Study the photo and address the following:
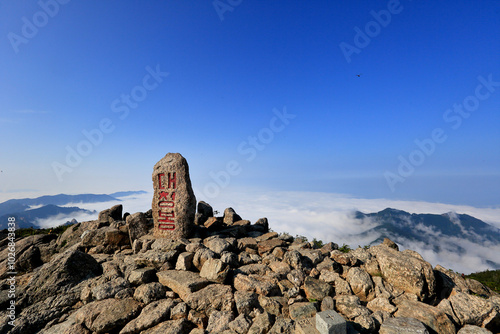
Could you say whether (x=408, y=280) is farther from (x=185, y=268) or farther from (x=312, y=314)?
(x=185, y=268)

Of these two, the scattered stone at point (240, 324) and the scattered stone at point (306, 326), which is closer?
the scattered stone at point (306, 326)

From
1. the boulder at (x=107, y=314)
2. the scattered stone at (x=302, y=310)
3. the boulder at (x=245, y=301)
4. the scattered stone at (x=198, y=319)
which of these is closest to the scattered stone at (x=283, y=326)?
the scattered stone at (x=302, y=310)

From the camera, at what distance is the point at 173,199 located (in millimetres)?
12672

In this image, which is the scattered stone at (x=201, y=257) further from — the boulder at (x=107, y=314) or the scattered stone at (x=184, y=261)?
the boulder at (x=107, y=314)

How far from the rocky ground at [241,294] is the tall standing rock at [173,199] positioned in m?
1.53

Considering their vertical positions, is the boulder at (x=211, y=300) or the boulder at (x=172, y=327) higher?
the boulder at (x=211, y=300)

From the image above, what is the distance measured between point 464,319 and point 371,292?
7.82 ft

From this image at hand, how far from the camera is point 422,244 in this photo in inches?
3873

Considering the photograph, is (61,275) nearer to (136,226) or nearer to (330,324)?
(136,226)

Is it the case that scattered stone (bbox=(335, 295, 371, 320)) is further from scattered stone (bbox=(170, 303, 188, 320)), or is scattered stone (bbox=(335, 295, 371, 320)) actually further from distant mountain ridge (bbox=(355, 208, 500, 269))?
distant mountain ridge (bbox=(355, 208, 500, 269))

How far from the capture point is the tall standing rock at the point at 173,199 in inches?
490

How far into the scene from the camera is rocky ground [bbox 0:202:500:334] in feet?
21.2

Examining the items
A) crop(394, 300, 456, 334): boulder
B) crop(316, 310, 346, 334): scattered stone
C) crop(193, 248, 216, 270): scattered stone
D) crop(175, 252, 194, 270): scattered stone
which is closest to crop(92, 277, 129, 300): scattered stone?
crop(175, 252, 194, 270): scattered stone

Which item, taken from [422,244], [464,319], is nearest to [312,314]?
[464,319]
